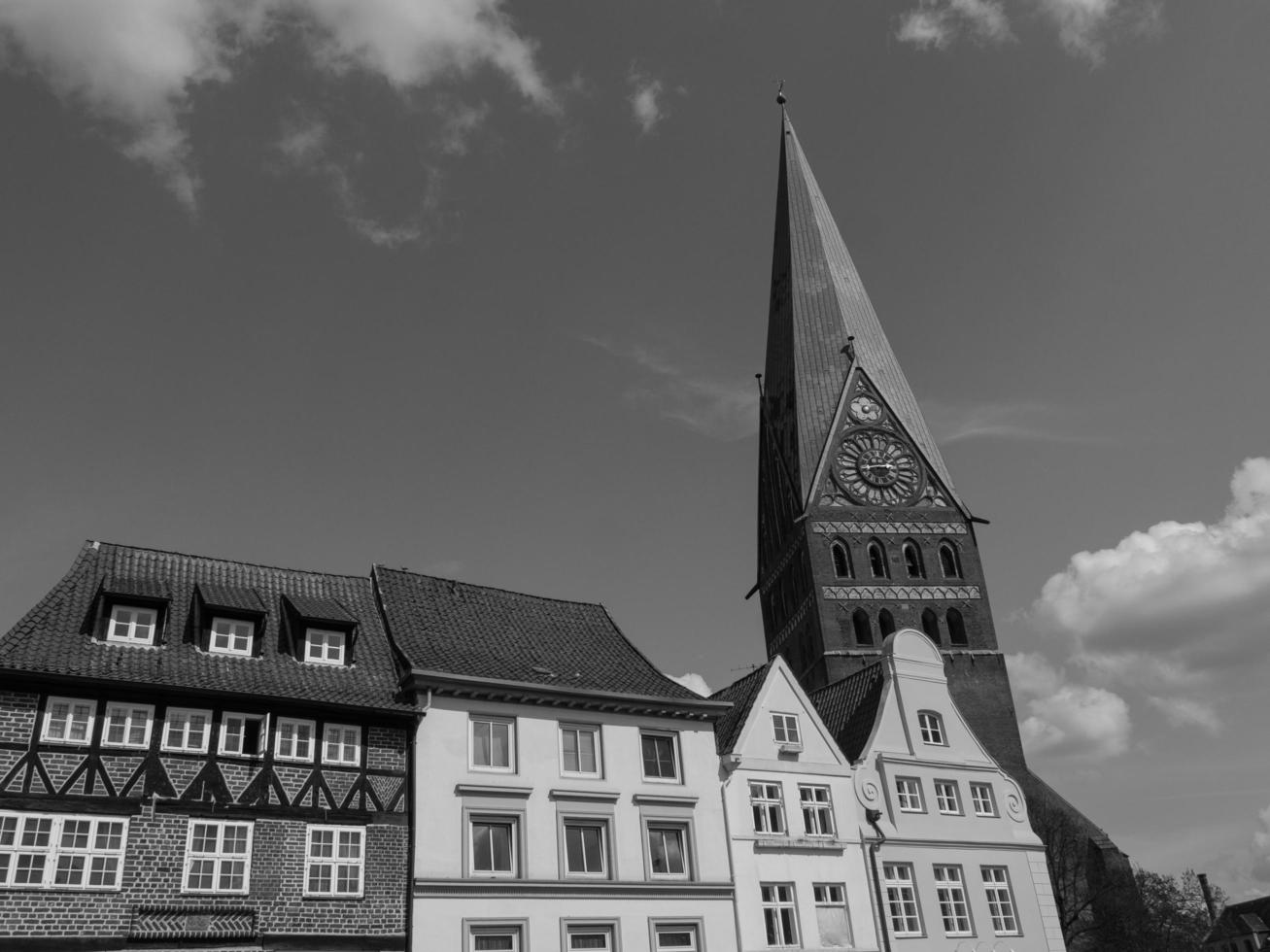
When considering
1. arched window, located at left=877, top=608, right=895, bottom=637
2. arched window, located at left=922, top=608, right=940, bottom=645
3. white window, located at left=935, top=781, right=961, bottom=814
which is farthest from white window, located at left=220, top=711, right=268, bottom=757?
arched window, located at left=922, top=608, right=940, bottom=645

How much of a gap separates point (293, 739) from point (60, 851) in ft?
16.4

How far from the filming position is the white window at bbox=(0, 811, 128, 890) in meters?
22.1

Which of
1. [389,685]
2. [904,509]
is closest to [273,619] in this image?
[389,685]

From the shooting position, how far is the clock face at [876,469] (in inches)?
3031

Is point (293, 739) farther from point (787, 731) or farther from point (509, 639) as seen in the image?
point (787, 731)

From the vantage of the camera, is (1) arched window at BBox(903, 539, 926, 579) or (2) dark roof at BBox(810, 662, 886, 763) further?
(1) arched window at BBox(903, 539, 926, 579)

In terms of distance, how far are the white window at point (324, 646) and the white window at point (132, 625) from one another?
3.45 m

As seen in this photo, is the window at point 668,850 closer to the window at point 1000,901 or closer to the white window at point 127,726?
the window at point 1000,901

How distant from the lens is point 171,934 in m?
22.6

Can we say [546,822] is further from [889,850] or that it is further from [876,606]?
[876,606]

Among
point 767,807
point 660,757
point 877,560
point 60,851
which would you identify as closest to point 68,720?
point 60,851

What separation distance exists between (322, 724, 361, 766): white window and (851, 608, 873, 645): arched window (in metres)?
47.8

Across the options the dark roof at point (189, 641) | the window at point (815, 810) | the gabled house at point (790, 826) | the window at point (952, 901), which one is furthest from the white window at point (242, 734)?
the window at point (952, 901)

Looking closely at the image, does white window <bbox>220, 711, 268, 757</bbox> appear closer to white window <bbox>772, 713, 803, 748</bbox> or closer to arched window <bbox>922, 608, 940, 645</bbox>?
white window <bbox>772, 713, 803, 748</bbox>
